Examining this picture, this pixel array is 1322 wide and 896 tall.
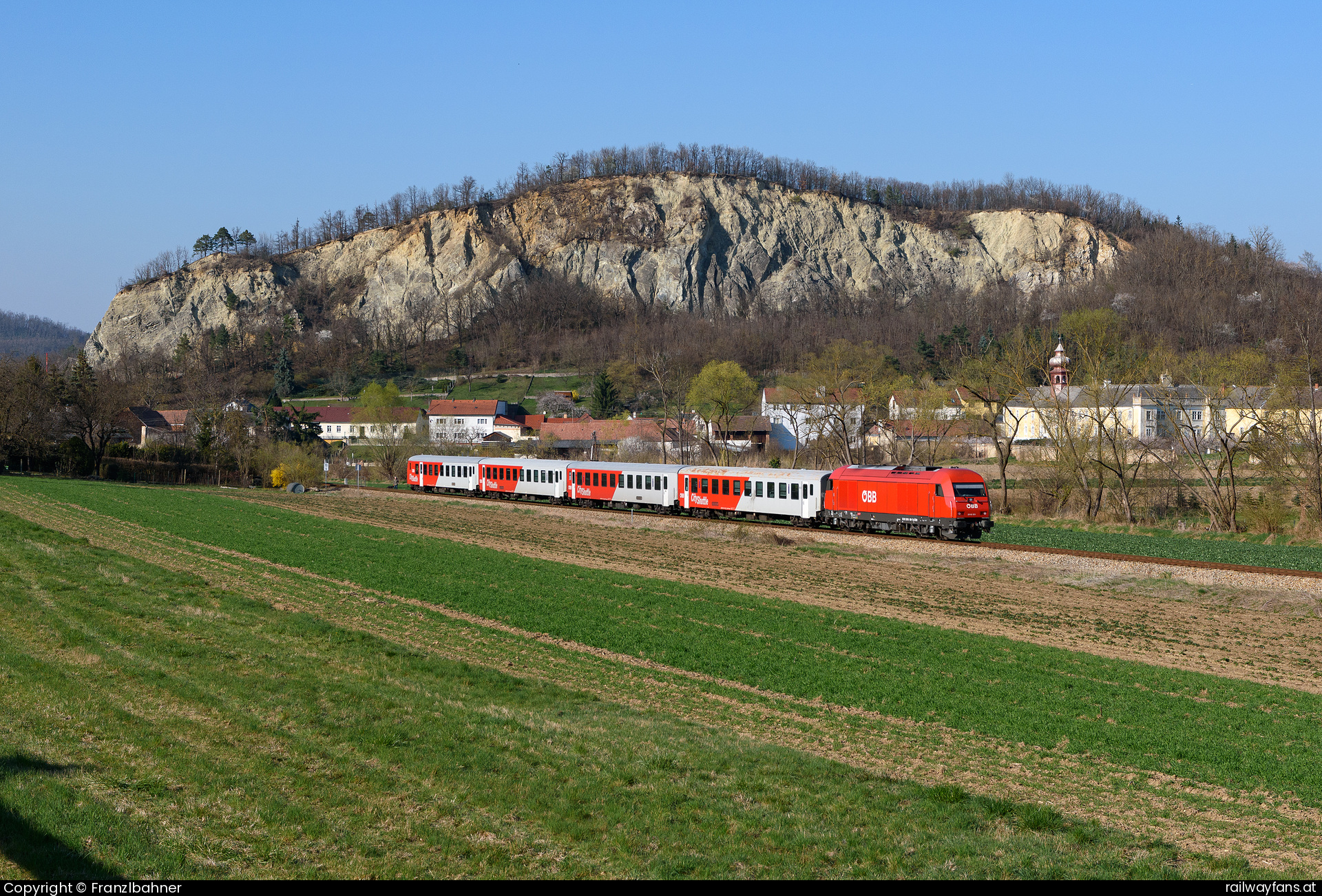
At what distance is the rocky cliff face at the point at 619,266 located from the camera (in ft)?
624

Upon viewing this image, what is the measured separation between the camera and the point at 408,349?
584 feet

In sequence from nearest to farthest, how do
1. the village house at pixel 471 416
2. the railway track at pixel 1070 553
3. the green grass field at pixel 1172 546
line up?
the railway track at pixel 1070 553, the green grass field at pixel 1172 546, the village house at pixel 471 416

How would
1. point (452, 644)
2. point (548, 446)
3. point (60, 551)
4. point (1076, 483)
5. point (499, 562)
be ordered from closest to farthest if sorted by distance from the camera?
point (452, 644) < point (60, 551) < point (499, 562) < point (1076, 483) < point (548, 446)

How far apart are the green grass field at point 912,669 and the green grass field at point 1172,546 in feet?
41.9

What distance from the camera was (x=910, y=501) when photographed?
37.4 metres

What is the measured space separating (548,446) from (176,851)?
93589 mm

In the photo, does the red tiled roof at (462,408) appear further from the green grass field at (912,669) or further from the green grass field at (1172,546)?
the green grass field at (912,669)

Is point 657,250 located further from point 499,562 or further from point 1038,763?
point 1038,763

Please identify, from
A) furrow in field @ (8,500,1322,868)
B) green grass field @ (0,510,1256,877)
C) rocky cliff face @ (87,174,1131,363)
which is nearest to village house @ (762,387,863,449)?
furrow in field @ (8,500,1322,868)

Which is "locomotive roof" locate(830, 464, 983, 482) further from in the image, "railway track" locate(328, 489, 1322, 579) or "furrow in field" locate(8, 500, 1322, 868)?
"furrow in field" locate(8, 500, 1322, 868)

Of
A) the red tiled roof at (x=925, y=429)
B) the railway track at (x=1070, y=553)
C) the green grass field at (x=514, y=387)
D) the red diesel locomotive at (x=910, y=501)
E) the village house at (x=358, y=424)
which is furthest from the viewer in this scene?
the green grass field at (x=514, y=387)

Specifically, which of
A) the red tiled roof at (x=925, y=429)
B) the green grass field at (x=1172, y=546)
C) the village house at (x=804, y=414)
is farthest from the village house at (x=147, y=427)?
the green grass field at (x=1172, y=546)

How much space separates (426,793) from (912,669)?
990cm

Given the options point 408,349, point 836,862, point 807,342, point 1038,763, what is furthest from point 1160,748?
point 408,349
